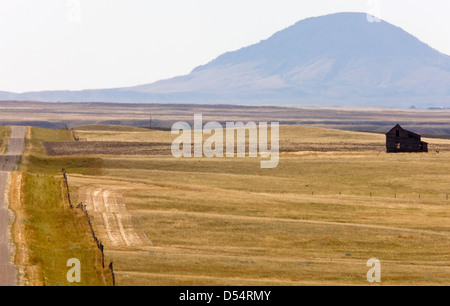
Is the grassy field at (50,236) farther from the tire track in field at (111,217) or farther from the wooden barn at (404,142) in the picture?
the wooden barn at (404,142)

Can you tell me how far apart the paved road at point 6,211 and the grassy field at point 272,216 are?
4.02 meters

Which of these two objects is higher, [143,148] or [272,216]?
[143,148]

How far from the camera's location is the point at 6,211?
61.2 m

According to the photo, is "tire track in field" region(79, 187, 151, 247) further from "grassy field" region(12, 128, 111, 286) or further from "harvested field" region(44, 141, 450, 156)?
"harvested field" region(44, 141, 450, 156)

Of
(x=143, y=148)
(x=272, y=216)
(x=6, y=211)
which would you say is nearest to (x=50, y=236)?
(x=6, y=211)

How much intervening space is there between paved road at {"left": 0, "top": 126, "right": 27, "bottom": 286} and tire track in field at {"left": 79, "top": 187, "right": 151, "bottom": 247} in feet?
20.4

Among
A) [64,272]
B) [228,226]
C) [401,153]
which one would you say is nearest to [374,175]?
[401,153]

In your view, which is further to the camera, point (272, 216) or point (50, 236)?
point (272, 216)

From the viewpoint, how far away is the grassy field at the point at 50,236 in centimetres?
4250

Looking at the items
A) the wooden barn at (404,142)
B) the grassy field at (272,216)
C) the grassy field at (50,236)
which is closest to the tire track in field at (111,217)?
the grassy field at (272,216)

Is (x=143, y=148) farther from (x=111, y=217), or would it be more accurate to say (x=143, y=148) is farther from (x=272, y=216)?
(x=111, y=217)

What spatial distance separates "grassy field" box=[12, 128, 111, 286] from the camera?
42.5 meters

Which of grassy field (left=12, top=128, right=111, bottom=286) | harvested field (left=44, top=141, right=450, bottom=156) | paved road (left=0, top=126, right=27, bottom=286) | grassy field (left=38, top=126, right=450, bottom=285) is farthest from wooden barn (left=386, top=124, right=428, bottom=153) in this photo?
grassy field (left=12, top=128, right=111, bottom=286)

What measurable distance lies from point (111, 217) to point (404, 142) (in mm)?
72825
